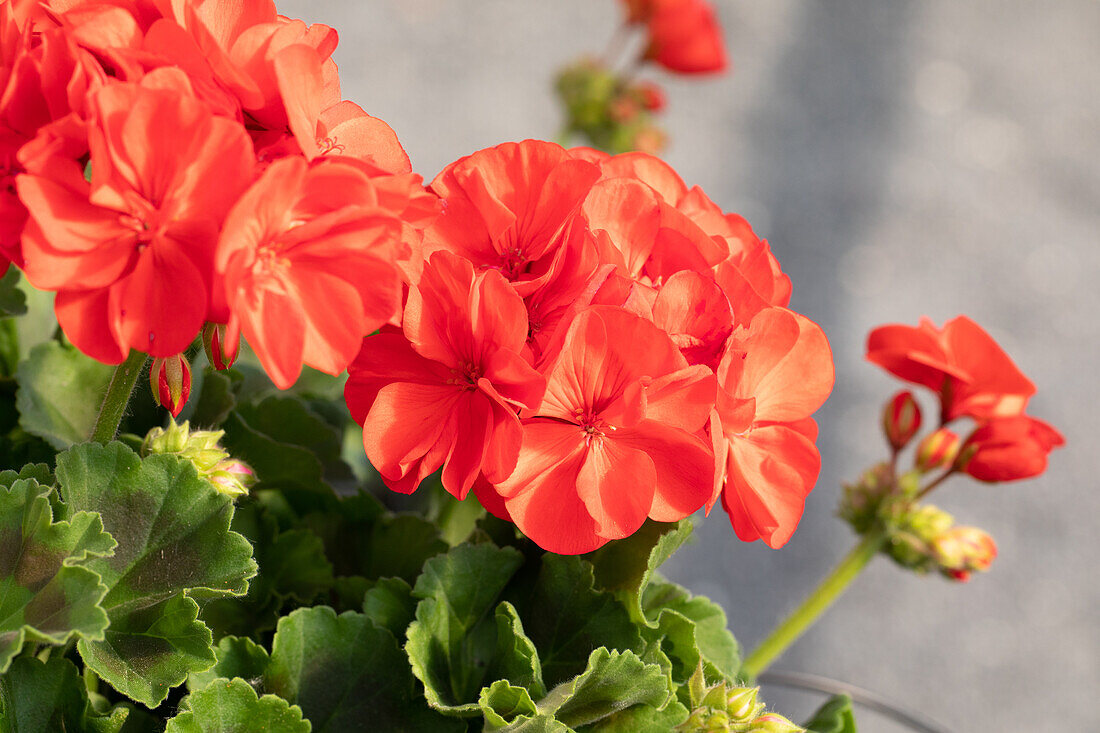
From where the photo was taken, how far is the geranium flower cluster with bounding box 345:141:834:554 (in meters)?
0.36

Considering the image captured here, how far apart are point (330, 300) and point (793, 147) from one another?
1.67m

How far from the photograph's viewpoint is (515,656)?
437 millimetres

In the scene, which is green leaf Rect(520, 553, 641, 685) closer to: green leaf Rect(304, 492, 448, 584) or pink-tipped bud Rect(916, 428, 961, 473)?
green leaf Rect(304, 492, 448, 584)

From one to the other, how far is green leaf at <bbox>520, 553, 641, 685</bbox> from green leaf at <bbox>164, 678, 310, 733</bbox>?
0.36 ft

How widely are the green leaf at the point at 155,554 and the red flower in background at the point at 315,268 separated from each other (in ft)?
0.34

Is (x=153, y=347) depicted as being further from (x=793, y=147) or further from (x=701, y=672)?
(x=793, y=147)

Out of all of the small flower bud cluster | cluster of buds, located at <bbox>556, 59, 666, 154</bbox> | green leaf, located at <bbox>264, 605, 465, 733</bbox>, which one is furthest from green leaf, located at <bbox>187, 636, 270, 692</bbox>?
cluster of buds, located at <bbox>556, 59, 666, 154</bbox>

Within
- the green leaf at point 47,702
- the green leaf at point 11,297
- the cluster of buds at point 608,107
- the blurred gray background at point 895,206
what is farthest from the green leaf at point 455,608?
the blurred gray background at point 895,206

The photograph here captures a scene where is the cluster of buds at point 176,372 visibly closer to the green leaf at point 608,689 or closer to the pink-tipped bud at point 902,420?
the green leaf at point 608,689

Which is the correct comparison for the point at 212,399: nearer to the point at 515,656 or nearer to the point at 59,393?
the point at 59,393

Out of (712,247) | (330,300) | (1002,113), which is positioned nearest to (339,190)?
(330,300)

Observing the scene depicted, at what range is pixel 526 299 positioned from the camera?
39 cm

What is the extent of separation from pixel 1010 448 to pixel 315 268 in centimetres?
39

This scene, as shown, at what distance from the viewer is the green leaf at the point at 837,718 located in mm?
504
